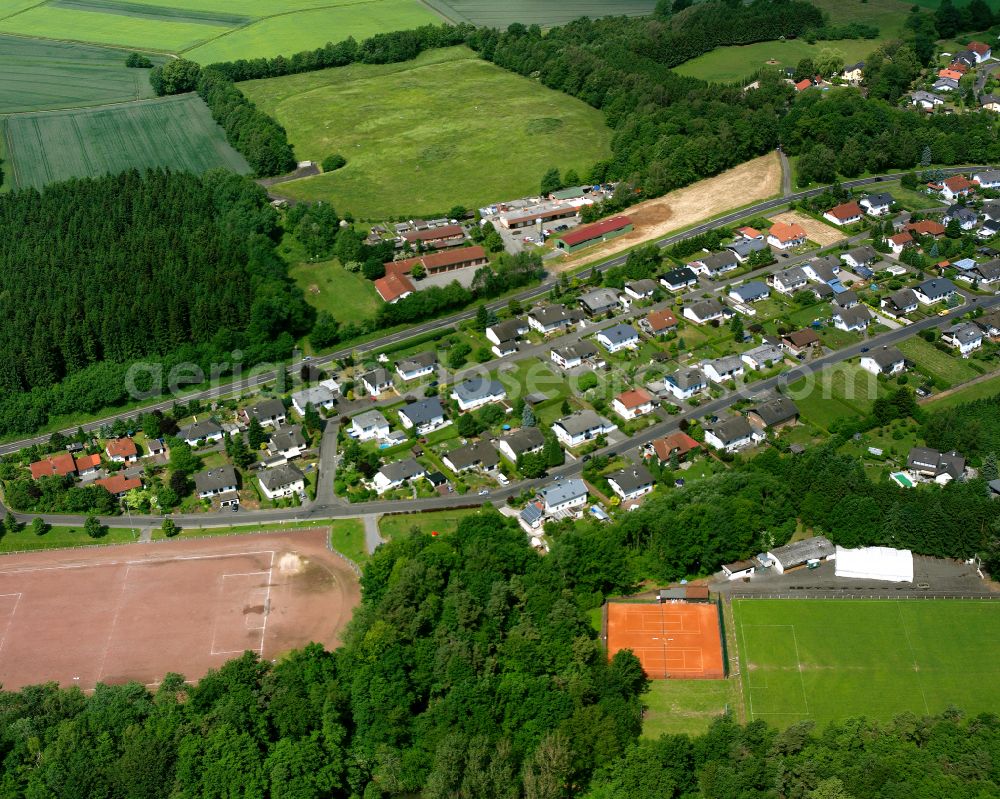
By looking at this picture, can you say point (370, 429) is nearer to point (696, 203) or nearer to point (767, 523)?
point (767, 523)

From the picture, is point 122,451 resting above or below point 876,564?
below

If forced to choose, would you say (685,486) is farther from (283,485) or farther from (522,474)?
(283,485)

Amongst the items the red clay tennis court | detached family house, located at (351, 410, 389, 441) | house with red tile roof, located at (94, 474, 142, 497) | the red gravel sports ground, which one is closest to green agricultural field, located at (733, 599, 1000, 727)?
the red clay tennis court

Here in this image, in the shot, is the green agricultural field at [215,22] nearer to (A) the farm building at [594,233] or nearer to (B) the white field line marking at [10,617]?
(A) the farm building at [594,233]

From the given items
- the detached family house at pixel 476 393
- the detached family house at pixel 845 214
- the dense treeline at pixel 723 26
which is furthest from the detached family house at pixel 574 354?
the dense treeline at pixel 723 26

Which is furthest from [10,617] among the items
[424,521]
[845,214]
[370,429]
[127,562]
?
[845,214]

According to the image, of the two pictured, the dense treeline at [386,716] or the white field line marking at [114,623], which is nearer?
the dense treeline at [386,716]
